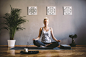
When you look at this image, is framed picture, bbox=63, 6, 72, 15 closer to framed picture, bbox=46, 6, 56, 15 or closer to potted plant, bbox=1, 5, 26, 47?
framed picture, bbox=46, 6, 56, 15

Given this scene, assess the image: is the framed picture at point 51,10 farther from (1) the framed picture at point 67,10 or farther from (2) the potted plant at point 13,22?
(2) the potted plant at point 13,22

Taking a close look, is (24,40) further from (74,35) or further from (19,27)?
(74,35)

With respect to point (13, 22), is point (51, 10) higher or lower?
higher

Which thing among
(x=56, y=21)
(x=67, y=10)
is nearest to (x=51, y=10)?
(x=56, y=21)

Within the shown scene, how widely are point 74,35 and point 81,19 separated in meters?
0.90

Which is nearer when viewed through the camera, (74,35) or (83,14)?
(74,35)

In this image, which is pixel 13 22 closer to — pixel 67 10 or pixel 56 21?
pixel 56 21

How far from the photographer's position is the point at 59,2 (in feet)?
14.9

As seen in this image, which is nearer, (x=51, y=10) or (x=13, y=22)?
(x=13, y=22)

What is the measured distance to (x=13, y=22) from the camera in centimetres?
404

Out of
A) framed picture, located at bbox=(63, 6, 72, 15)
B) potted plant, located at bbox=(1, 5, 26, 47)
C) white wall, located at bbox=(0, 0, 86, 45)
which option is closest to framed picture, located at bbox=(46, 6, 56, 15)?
white wall, located at bbox=(0, 0, 86, 45)

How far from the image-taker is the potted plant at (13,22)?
4.00m

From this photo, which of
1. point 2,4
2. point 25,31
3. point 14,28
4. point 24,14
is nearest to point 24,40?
point 25,31

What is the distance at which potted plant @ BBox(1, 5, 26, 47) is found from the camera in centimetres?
400
